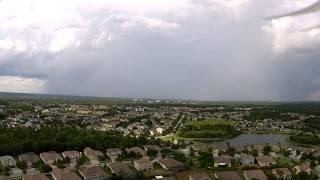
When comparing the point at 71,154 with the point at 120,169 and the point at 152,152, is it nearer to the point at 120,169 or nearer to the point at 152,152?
A: the point at 152,152

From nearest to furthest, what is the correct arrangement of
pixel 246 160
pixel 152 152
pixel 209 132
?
pixel 246 160 → pixel 152 152 → pixel 209 132

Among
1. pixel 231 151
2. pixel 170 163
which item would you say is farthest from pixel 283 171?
pixel 231 151

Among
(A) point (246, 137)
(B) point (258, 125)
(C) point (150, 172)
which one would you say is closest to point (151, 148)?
(C) point (150, 172)

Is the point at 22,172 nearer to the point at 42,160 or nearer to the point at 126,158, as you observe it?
the point at 42,160

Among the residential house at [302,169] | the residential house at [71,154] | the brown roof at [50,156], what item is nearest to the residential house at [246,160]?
the residential house at [302,169]

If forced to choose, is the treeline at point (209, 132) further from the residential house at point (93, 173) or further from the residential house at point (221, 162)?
the residential house at point (93, 173)

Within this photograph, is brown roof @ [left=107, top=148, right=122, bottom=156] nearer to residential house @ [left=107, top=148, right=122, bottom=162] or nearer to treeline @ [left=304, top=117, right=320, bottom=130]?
residential house @ [left=107, top=148, right=122, bottom=162]
